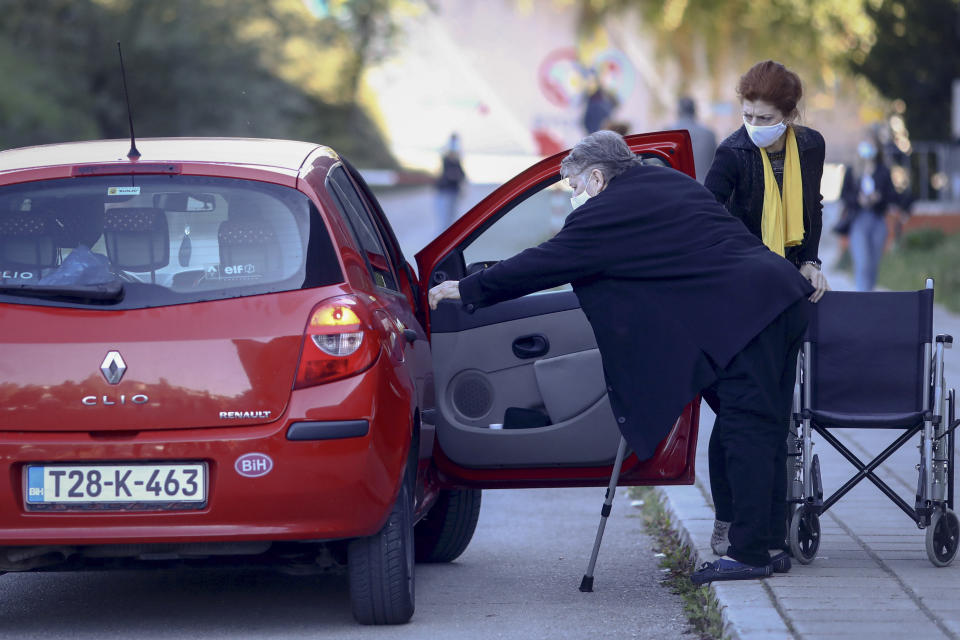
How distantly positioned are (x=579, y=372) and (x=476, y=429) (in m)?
0.44

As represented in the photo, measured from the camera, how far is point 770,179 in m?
5.89

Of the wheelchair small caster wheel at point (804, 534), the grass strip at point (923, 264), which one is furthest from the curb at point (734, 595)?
the grass strip at point (923, 264)

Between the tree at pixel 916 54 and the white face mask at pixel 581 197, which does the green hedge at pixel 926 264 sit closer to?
the tree at pixel 916 54

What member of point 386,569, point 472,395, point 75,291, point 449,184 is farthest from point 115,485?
point 449,184

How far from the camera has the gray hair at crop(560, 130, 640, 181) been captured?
5.52 metres

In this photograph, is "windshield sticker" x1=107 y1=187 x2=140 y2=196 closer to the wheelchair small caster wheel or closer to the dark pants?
the dark pants

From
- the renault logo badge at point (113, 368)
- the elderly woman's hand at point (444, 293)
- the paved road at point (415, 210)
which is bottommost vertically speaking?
the paved road at point (415, 210)

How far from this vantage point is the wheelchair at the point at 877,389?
574 cm

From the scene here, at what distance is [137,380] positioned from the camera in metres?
4.81

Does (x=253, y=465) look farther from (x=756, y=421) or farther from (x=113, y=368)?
(x=756, y=421)

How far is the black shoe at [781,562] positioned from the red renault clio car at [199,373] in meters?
1.29

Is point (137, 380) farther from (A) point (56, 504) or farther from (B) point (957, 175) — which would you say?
(B) point (957, 175)

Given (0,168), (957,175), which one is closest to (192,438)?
(0,168)

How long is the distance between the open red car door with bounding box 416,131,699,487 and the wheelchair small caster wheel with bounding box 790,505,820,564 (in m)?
0.42
